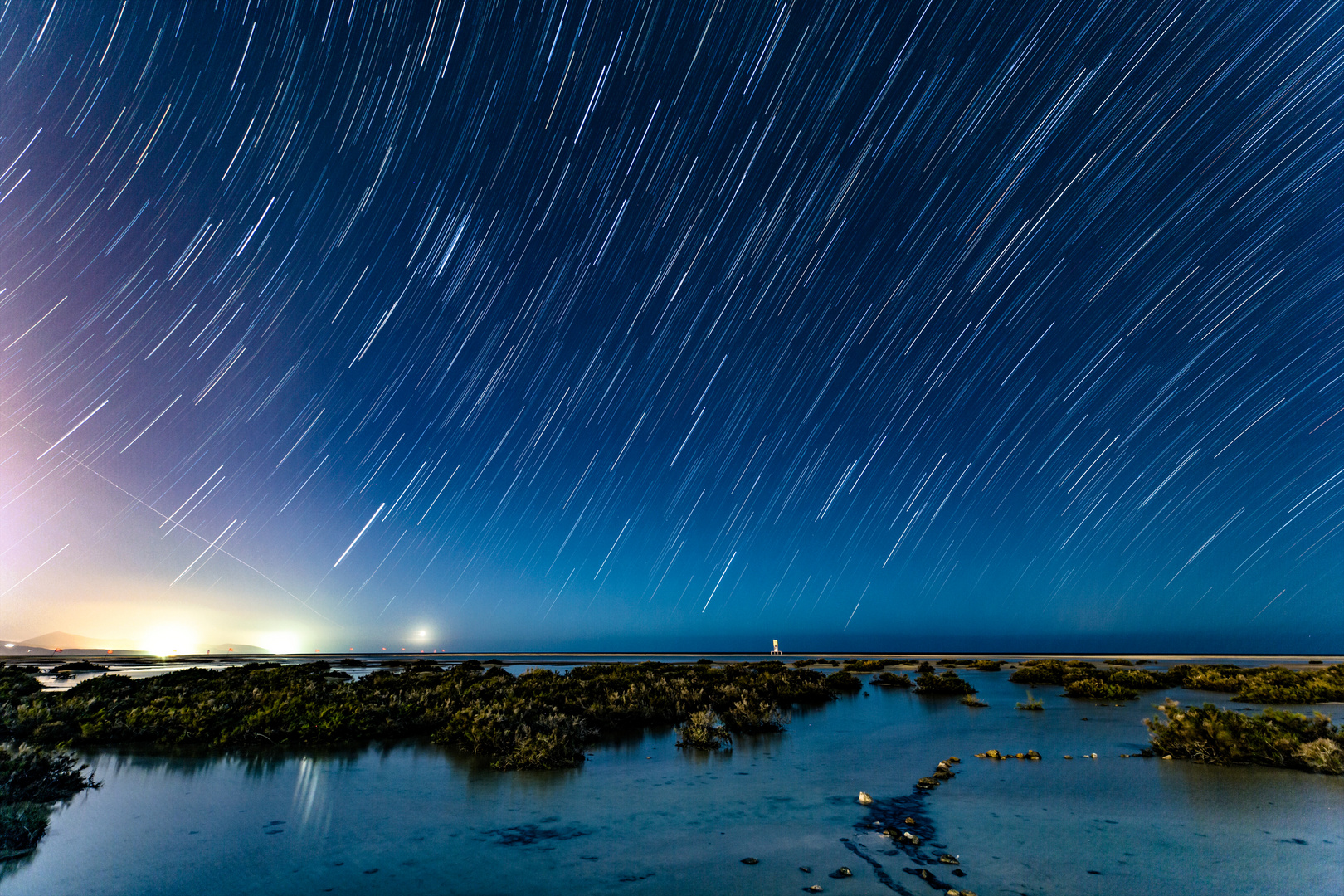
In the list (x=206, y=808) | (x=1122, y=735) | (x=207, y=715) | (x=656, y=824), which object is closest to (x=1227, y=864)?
(x=656, y=824)

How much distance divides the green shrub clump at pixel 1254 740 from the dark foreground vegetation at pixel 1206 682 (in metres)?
13.1

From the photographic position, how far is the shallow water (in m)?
7.13

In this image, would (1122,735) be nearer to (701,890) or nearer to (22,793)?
(701,890)

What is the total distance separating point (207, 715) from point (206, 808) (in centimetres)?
637

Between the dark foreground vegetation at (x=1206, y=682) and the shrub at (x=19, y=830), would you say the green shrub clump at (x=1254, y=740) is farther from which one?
the shrub at (x=19, y=830)

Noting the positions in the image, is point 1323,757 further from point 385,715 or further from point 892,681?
point 385,715

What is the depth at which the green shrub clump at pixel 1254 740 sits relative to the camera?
38.4 ft

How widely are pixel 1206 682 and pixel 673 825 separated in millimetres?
33584

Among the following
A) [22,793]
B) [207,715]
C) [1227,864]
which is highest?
[207,715]

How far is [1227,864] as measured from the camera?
24.4 feet

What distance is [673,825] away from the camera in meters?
9.11

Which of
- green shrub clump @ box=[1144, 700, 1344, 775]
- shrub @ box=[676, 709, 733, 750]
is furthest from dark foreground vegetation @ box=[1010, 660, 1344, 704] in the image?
shrub @ box=[676, 709, 733, 750]

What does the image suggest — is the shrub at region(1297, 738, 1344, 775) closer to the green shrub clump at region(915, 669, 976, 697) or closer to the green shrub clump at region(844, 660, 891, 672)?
the green shrub clump at region(915, 669, 976, 697)

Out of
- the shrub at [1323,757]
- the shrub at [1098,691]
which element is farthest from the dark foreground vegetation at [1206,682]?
the shrub at [1323,757]
